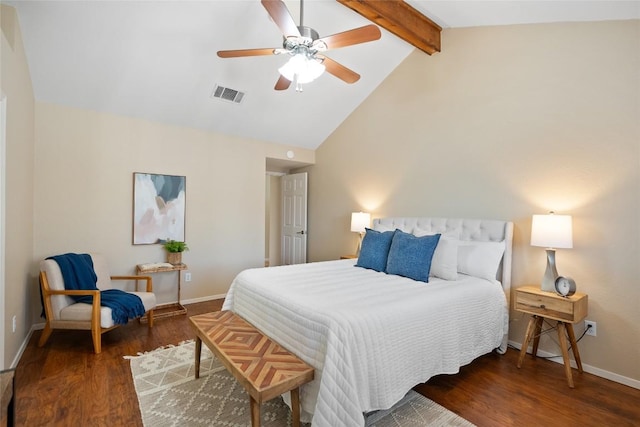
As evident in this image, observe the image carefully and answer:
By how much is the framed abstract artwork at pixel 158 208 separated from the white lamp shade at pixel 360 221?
2.42 meters

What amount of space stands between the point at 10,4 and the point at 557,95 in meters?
4.63

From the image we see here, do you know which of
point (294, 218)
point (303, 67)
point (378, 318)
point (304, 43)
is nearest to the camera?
point (378, 318)

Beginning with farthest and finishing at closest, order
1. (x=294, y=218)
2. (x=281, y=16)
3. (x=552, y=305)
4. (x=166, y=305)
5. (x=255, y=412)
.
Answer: (x=294, y=218) < (x=166, y=305) < (x=552, y=305) < (x=281, y=16) < (x=255, y=412)

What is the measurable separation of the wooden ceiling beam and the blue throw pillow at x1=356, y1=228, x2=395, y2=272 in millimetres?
2116

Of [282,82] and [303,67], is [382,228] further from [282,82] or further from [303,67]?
[303,67]

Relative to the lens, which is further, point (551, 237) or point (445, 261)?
point (445, 261)

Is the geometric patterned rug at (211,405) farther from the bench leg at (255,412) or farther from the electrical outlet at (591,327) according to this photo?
the electrical outlet at (591,327)

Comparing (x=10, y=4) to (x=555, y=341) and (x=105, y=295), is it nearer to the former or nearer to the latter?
(x=105, y=295)

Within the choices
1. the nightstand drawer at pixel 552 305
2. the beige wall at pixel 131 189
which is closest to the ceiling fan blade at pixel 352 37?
the nightstand drawer at pixel 552 305

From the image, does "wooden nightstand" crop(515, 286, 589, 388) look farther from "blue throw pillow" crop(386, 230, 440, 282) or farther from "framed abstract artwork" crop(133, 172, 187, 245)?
"framed abstract artwork" crop(133, 172, 187, 245)

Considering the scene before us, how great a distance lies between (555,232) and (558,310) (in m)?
0.61

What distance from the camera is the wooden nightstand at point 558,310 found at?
2.33 m

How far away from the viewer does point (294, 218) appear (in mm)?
5855

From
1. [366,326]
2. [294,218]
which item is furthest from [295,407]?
[294,218]
